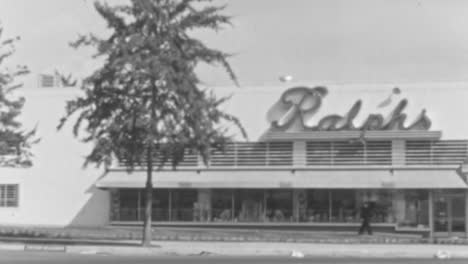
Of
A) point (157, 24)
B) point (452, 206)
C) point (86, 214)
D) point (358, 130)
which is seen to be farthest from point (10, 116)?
point (452, 206)

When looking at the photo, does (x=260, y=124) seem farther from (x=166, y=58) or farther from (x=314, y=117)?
(x=166, y=58)

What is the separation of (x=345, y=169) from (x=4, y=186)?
57.5 feet

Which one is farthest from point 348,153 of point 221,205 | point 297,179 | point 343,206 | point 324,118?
point 221,205

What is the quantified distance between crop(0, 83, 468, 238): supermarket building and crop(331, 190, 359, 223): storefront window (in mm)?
48

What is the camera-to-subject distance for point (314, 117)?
39000mm

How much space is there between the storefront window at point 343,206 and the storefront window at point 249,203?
3.50 m

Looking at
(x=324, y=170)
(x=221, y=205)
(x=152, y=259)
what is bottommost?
(x=152, y=259)

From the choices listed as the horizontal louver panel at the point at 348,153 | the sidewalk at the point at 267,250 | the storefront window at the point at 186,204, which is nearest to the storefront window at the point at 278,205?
the horizontal louver panel at the point at 348,153

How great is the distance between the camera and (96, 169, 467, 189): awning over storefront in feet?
121

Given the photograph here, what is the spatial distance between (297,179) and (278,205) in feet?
6.78

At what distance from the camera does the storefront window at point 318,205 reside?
39.1m

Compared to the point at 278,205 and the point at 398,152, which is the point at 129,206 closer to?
the point at 278,205

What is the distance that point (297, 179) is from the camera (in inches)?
1507

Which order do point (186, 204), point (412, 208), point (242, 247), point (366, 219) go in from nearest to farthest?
1. point (242, 247)
2. point (366, 219)
3. point (412, 208)
4. point (186, 204)
